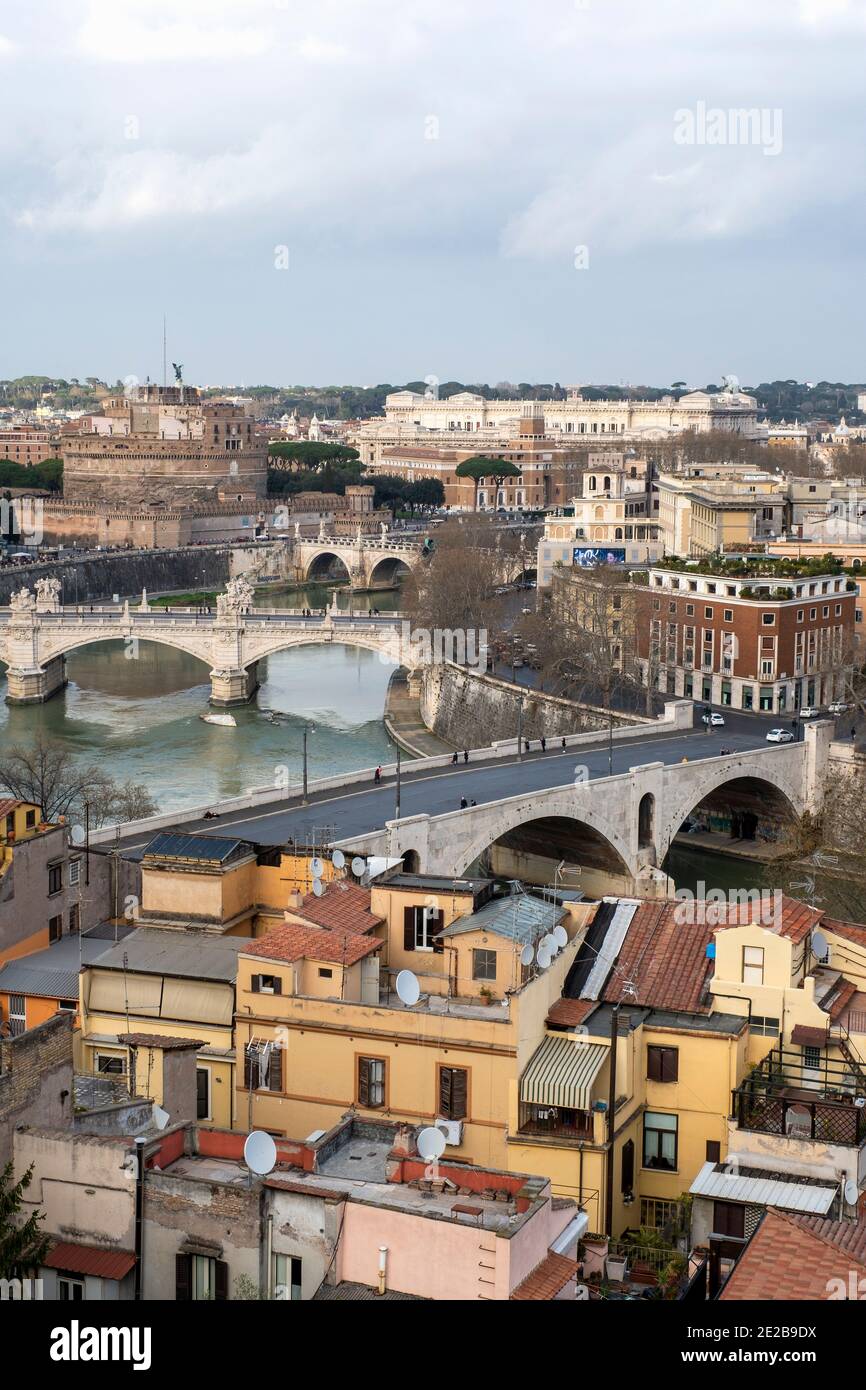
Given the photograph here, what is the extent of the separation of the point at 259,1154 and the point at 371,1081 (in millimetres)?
2852

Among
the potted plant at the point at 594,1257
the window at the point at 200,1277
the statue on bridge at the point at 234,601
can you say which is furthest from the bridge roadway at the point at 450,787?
the statue on bridge at the point at 234,601

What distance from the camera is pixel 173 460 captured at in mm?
64188

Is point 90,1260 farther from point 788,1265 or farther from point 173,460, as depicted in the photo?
point 173,460

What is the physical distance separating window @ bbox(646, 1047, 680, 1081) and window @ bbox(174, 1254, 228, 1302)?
3653mm

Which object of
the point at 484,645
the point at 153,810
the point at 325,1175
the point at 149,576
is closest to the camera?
the point at 325,1175

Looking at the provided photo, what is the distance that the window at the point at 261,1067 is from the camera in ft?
30.9

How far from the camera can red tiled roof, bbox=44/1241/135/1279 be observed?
21.6 ft

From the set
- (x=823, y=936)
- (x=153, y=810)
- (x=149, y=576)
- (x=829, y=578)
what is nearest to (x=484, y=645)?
(x=829, y=578)

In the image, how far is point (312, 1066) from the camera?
371 inches

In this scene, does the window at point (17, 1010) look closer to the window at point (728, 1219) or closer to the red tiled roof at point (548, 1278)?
the window at point (728, 1219)

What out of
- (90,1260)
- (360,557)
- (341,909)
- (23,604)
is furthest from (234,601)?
(90,1260)
